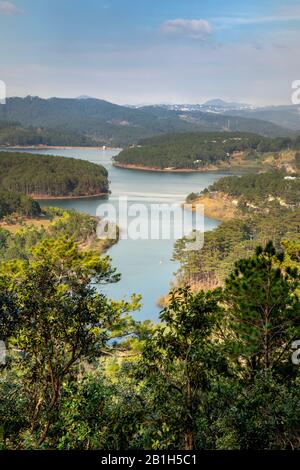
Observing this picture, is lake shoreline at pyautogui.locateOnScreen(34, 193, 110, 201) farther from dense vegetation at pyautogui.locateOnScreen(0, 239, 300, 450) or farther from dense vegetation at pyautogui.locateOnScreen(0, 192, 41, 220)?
dense vegetation at pyautogui.locateOnScreen(0, 239, 300, 450)

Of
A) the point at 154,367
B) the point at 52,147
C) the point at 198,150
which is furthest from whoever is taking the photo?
the point at 52,147

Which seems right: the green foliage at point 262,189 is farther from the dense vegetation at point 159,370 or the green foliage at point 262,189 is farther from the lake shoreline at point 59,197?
the dense vegetation at point 159,370

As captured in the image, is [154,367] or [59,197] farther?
[59,197]

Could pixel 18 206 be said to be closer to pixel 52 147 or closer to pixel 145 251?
pixel 145 251

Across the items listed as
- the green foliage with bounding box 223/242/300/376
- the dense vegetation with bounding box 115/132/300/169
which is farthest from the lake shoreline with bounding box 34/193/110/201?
A: the green foliage with bounding box 223/242/300/376

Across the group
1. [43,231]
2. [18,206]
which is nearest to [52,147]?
[18,206]
